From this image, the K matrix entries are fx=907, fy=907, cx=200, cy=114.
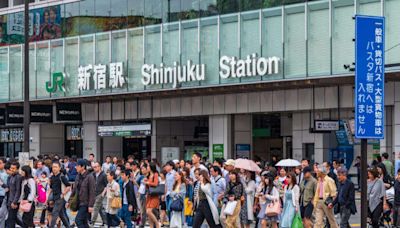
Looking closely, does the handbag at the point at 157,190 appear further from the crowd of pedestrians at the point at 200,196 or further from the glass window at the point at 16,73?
the glass window at the point at 16,73

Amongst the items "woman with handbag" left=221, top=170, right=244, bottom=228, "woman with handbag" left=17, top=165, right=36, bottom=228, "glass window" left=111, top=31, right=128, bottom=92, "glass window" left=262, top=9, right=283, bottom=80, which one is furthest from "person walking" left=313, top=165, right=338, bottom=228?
"glass window" left=111, top=31, right=128, bottom=92

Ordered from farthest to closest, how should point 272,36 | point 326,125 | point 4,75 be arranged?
point 4,75 → point 326,125 → point 272,36

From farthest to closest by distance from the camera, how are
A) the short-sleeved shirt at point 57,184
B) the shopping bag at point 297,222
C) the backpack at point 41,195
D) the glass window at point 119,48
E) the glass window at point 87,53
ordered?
the glass window at point 87,53 < the glass window at point 119,48 < the backpack at point 41,195 < the short-sleeved shirt at point 57,184 < the shopping bag at point 297,222

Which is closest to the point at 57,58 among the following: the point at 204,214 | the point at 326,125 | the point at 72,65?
the point at 72,65

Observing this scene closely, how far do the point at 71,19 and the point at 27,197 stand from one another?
23.5 meters

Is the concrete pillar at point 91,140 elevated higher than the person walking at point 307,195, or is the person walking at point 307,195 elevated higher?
the concrete pillar at point 91,140

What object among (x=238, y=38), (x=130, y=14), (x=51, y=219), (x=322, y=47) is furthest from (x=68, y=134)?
(x=51, y=219)

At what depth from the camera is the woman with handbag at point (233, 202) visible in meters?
18.6

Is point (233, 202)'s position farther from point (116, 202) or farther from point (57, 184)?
point (57, 184)

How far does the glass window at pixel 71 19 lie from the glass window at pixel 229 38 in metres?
9.77

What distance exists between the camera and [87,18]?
41.5m

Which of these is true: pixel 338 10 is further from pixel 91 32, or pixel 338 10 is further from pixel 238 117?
pixel 91 32

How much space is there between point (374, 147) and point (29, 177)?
18028mm

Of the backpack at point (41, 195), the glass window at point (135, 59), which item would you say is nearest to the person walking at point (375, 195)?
the backpack at point (41, 195)
